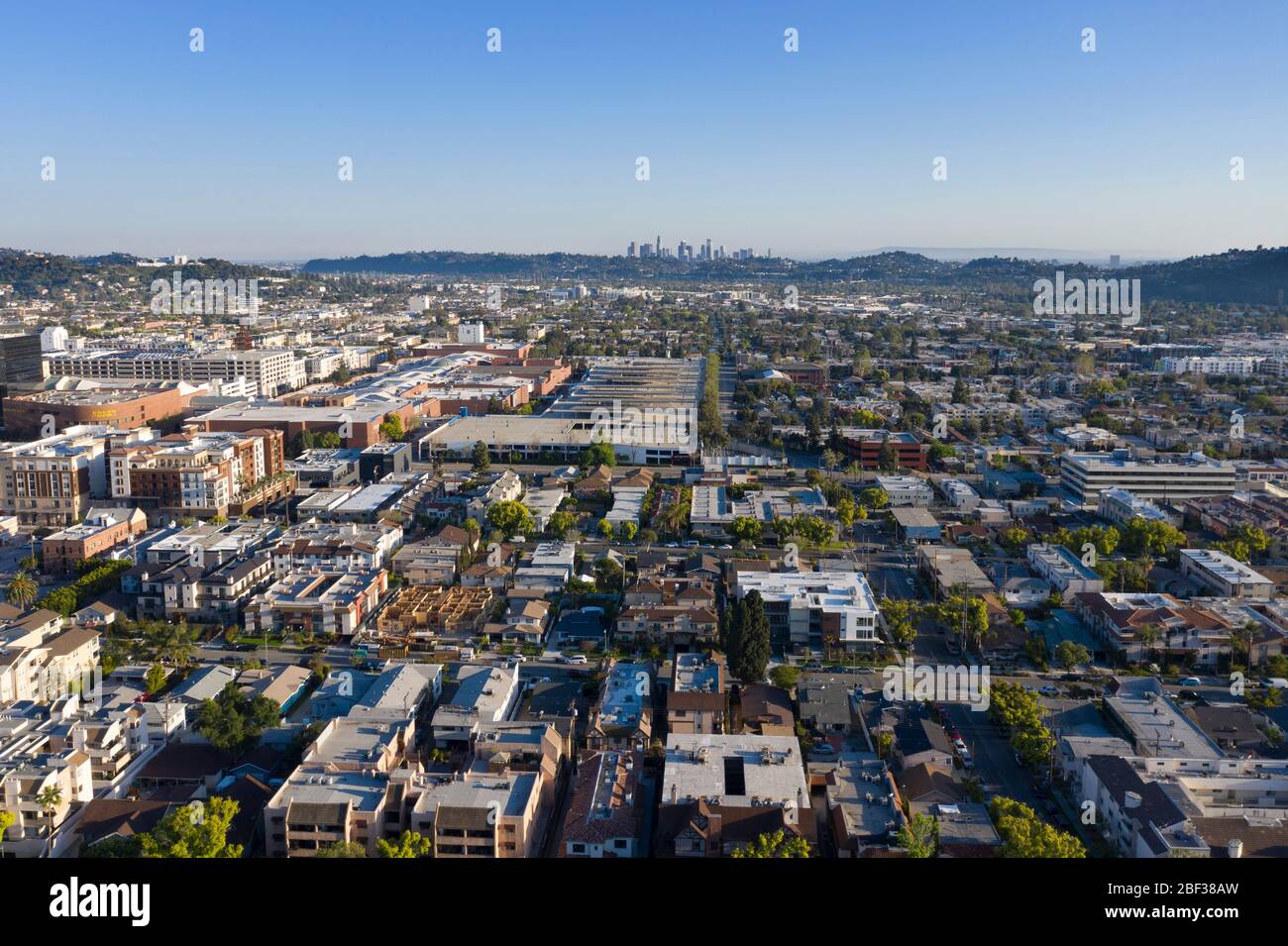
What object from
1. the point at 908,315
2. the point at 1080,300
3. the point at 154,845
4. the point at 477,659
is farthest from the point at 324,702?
the point at 1080,300

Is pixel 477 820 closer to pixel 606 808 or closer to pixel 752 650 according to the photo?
pixel 606 808

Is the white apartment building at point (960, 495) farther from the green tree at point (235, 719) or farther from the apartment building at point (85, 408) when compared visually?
the apartment building at point (85, 408)

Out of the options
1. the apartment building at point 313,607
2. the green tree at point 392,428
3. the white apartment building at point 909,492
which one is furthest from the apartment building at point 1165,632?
the green tree at point 392,428

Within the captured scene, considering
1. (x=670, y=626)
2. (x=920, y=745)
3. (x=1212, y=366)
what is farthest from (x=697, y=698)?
(x=1212, y=366)

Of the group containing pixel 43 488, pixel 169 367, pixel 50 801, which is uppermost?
pixel 169 367

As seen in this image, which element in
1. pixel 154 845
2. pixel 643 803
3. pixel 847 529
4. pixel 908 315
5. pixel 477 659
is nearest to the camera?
pixel 154 845
